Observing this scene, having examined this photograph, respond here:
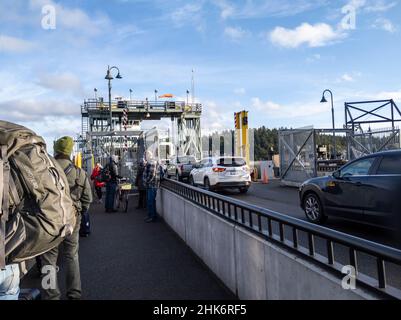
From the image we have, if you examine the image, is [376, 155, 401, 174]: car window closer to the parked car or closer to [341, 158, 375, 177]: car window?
[341, 158, 375, 177]: car window

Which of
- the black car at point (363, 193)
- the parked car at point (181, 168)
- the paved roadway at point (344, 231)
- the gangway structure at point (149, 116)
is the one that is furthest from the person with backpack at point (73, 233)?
the gangway structure at point (149, 116)

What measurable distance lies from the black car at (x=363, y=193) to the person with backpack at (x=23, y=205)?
18.9ft

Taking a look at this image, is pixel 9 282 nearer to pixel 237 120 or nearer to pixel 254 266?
pixel 254 266

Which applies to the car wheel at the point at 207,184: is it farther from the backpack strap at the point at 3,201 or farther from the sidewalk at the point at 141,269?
the backpack strap at the point at 3,201

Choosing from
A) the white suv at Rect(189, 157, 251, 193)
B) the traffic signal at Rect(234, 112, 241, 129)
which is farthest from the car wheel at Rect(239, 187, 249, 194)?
the traffic signal at Rect(234, 112, 241, 129)

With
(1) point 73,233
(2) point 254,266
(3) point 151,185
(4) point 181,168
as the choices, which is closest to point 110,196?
(3) point 151,185

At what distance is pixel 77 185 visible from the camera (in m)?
4.62

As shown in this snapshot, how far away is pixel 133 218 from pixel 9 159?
27.3ft

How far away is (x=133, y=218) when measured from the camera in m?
10.5

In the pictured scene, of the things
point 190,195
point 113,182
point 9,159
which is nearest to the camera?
point 9,159

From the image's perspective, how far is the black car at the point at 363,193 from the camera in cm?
653
